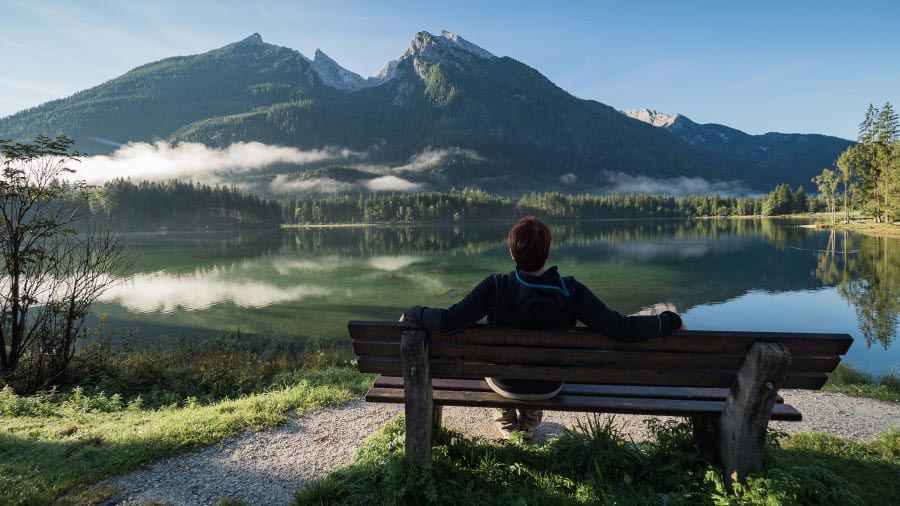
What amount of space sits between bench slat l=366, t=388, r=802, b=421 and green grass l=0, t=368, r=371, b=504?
11.6 feet

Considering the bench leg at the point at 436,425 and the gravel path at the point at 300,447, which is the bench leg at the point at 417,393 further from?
the gravel path at the point at 300,447

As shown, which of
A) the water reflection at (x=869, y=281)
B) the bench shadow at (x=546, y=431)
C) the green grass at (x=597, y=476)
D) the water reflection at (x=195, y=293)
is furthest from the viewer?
the water reflection at (x=195, y=293)

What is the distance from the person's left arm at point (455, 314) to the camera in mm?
3959

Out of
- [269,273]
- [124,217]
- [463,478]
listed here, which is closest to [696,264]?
[269,273]

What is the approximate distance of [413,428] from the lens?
4504 mm

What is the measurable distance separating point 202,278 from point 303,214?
147 meters

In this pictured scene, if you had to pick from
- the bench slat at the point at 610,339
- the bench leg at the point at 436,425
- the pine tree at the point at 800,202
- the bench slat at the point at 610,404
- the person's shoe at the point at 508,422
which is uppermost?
the pine tree at the point at 800,202

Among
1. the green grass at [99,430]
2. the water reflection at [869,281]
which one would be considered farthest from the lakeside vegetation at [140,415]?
the water reflection at [869,281]

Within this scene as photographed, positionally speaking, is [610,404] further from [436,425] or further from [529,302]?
[436,425]

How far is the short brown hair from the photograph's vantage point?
4.15 metres

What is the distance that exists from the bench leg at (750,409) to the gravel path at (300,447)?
2.02 meters

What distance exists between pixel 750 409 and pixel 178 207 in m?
172

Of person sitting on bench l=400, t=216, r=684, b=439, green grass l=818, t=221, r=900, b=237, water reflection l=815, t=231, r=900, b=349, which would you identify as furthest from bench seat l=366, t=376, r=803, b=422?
green grass l=818, t=221, r=900, b=237

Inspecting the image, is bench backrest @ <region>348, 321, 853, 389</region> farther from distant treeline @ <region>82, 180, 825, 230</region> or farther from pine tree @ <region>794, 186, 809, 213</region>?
pine tree @ <region>794, 186, 809, 213</region>
